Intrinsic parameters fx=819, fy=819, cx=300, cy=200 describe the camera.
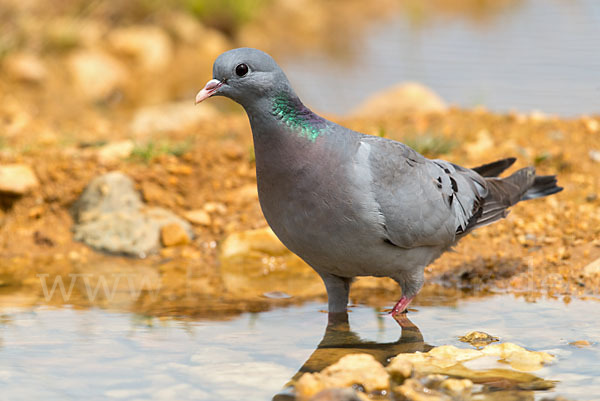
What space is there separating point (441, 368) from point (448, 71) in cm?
825

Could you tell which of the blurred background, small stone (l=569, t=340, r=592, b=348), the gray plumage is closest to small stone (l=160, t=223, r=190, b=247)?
the blurred background

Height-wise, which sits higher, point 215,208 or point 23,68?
point 23,68

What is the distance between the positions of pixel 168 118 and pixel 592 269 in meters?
5.24

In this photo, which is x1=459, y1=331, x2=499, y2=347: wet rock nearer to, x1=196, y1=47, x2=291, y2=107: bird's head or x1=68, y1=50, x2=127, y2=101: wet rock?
x1=196, y1=47, x2=291, y2=107: bird's head

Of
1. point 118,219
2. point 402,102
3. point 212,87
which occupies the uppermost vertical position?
point 402,102

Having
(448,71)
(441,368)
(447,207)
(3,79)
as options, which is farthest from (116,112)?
(441,368)

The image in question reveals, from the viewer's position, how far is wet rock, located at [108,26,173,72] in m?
11.8

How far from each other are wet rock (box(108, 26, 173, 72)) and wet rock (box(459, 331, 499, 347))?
8.42m

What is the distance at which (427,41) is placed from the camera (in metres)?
13.1

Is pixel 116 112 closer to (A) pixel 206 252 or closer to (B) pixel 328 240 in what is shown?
(A) pixel 206 252

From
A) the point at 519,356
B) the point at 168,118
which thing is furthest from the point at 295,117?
the point at 168,118

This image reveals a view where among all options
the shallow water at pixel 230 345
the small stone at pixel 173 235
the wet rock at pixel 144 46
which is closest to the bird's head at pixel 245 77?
the shallow water at pixel 230 345

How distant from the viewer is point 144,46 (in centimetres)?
1202

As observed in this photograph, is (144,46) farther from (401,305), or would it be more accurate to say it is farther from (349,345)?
(349,345)
